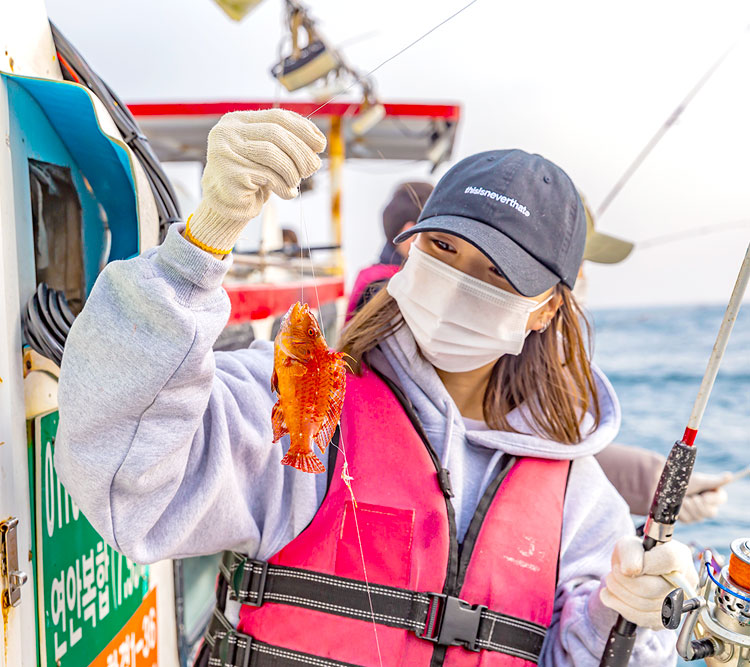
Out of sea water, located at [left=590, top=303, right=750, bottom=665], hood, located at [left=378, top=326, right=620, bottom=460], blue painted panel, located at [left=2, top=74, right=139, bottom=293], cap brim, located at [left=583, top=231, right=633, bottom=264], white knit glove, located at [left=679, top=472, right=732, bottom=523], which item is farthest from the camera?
sea water, located at [left=590, top=303, right=750, bottom=665]

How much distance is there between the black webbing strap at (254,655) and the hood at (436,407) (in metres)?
0.70

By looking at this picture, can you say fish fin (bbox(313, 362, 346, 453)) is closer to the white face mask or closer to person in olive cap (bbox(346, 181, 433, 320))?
the white face mask

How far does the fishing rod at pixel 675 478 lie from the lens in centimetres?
137

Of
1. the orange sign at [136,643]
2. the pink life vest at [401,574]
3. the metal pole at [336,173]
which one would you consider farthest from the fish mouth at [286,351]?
the metal pole at [336,173]

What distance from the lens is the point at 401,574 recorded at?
1.57 metres

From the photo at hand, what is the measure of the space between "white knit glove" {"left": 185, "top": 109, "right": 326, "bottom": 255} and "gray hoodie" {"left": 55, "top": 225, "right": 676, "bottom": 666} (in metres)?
0.05

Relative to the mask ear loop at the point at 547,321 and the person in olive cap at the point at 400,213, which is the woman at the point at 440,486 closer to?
the mask ear loop at the point at 547,321

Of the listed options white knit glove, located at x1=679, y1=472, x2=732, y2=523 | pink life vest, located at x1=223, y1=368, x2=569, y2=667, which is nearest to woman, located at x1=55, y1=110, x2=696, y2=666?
pink life vest, located at x1=223, y1=368, x2=569, y2=667

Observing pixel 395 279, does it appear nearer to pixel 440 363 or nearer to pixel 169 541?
pixel 440 363

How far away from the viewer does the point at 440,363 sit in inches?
68.7

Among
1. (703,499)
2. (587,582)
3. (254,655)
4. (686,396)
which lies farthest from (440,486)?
(686,396)

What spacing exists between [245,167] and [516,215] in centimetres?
84

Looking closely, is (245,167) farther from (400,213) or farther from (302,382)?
(400,213)

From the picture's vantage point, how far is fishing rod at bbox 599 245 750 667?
1368 mm
